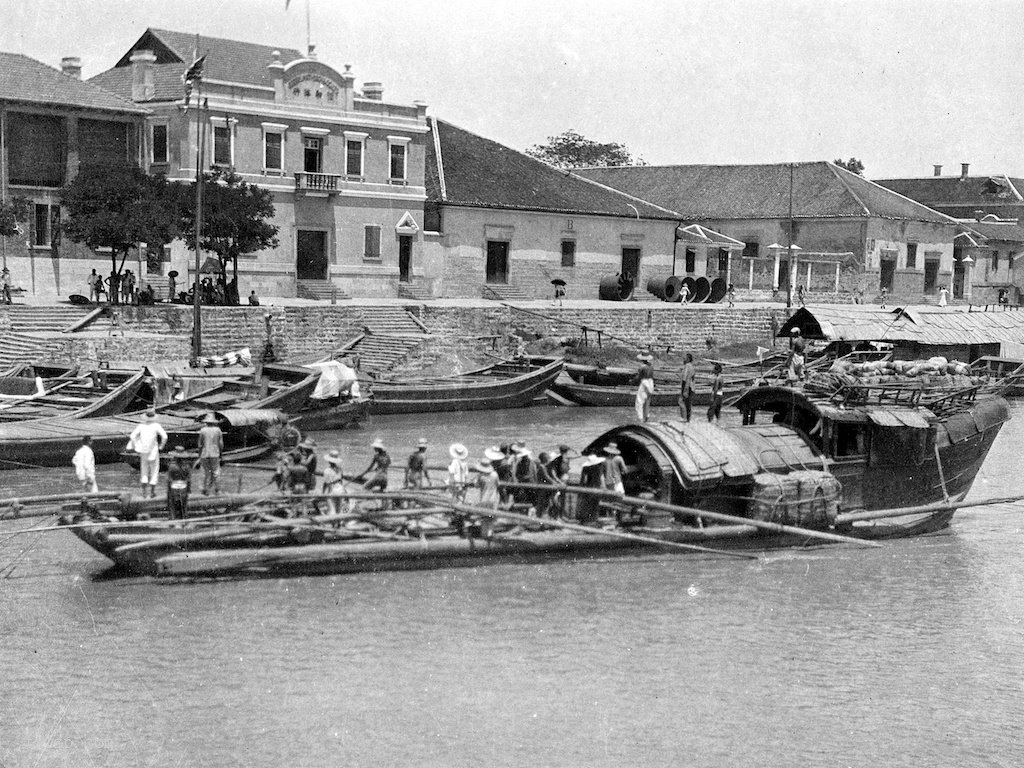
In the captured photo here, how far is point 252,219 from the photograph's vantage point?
42.6 meters

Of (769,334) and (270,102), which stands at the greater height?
(270,102)

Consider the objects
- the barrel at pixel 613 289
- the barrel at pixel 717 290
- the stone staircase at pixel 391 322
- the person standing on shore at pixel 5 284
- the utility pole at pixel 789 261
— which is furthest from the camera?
the barrel at pixel 717 290

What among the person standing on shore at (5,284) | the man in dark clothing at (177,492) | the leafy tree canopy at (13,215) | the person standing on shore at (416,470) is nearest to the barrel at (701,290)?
the leafy tree canopy at (13,215)

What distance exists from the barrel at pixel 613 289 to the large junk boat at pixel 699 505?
95.6 feet

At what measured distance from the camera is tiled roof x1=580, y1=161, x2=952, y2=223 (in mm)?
65938

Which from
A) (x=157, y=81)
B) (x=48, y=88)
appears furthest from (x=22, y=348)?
(x=157, y=81)

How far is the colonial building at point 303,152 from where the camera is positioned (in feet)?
149

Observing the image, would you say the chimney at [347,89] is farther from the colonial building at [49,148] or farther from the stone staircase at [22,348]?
the stone staircase at [22,348]

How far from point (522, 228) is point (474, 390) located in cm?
1794

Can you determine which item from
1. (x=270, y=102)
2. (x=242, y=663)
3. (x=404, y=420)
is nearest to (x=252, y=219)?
(x=270, y=102)

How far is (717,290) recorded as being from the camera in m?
57.8

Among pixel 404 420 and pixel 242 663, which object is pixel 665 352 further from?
pixel 242 663

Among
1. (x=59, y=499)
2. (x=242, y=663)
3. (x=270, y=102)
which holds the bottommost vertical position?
(x=242, y=663)

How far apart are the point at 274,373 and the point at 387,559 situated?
18.8m
